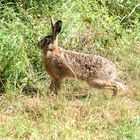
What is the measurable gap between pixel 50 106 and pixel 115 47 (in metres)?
1.92

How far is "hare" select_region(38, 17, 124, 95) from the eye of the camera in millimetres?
→ 6492

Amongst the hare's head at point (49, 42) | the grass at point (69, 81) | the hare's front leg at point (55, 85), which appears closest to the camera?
the grass at point (69, 81)

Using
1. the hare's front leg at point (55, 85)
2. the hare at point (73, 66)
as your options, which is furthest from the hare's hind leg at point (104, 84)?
the hare's front leg at point (55, 85)

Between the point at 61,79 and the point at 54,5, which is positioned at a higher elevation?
the point at 54,5

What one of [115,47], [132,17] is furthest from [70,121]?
[132,17]

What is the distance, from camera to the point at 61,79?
664 centimetres

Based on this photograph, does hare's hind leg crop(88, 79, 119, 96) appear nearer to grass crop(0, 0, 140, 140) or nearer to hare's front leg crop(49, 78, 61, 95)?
grass crop(0, 0, 140, 140)

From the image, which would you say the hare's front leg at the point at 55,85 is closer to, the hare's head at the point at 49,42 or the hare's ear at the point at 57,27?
the hare's head at the point at 49,42

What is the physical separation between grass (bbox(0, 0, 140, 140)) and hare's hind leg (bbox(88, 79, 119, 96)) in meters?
0.07

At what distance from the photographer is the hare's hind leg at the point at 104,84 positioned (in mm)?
6500

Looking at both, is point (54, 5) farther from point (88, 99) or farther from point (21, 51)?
point (88, 99)

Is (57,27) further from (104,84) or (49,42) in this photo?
(104,84)

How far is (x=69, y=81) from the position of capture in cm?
684

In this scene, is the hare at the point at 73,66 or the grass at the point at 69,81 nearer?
the grass at the point at 69,81
